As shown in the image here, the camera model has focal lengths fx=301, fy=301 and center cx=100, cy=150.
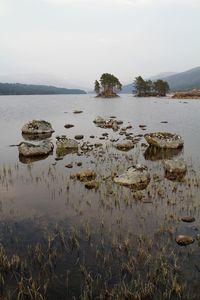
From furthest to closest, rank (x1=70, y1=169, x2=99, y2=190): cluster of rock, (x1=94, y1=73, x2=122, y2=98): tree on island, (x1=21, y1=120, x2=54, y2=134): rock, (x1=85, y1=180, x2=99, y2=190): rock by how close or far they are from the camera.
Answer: (x1=94, y1=73, x2=122, y2=98): tree on island, (x1=21, y1=120, x2=54, y2=134): rock, (x1=70, y1=169, x2=99, y2=190): cluster of rock, (x1=85, y1=180, x2=99, y2=190): rock

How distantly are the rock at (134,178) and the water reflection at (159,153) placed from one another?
7.41 meters

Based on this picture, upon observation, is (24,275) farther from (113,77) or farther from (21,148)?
(113,77)

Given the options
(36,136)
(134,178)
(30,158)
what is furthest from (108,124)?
(134,178)

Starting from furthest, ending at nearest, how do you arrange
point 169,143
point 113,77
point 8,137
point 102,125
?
point 113,77, point 102,125, point 8,137, point 169,143

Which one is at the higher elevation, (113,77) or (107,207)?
(113,77)

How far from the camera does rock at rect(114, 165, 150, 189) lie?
68.7 feet

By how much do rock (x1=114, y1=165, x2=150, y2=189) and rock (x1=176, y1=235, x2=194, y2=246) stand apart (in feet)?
24.2

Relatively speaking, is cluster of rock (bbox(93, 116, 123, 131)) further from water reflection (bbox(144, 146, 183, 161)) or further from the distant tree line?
the distant tree line

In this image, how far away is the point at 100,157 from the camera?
97.1 ft

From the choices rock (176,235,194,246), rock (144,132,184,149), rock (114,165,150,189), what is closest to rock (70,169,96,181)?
rock (114,165,150,189)

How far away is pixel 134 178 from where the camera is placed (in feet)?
69.9

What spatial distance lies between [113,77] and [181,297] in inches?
7179

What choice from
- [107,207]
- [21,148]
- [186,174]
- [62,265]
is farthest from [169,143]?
[62,265]

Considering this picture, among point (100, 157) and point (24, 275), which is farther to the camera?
point (100, 157)
